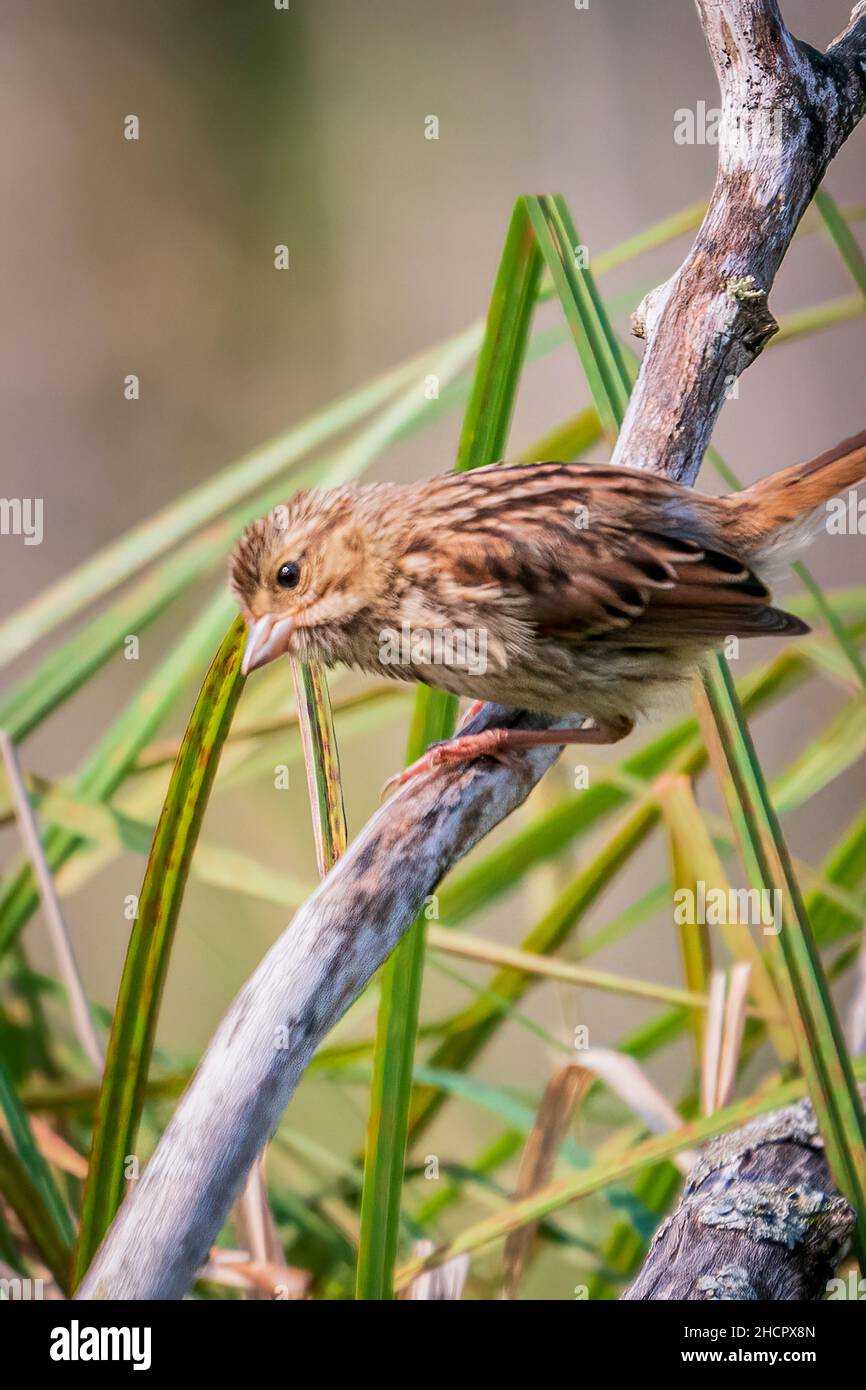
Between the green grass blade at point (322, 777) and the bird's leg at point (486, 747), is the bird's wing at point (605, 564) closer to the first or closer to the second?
the bird's leg at point (486, 747)

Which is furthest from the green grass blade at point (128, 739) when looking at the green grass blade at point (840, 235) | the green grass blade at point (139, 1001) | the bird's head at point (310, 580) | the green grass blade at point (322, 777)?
the green grass blade at point (840, 235)

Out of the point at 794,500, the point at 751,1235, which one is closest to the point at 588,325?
the point at 794,500

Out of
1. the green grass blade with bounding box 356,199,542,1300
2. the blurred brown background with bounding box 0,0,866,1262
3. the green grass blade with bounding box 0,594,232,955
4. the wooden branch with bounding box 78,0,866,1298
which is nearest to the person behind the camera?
the wooden branch with bounding box 78,0,866,1298

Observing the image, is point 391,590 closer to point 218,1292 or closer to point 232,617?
point 232,617

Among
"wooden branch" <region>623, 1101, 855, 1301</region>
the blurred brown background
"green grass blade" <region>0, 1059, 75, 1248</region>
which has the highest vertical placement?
the blurred brown background

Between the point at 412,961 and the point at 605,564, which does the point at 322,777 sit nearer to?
the point at 412,961

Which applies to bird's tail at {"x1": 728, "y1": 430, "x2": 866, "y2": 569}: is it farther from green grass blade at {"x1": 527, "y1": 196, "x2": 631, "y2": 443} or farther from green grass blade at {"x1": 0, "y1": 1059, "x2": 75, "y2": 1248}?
green grass blade at {"x1": 0, "y1": 1059, "x2": 75, "y2": 1248}

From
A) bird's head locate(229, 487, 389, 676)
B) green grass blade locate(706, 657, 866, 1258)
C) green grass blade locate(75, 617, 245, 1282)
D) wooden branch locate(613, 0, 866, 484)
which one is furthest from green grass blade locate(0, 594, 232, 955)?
green grass blade locate(706, 657, 866, 1258)
